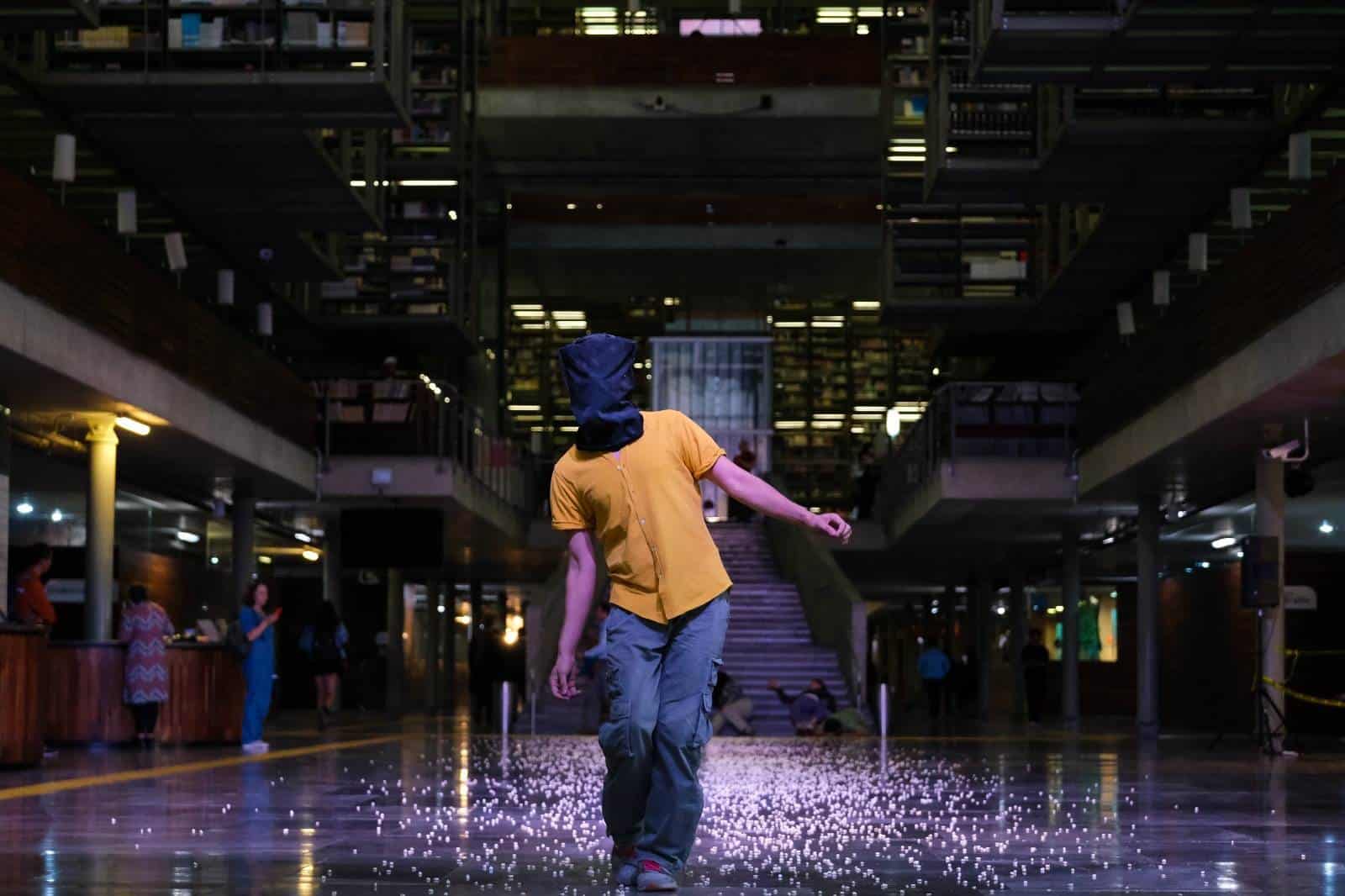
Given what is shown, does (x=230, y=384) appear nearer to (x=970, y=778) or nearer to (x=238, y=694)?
(x=238, y=694)

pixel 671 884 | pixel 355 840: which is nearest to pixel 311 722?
pixel 355 840

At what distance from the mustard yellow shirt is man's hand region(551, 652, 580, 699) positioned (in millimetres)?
214

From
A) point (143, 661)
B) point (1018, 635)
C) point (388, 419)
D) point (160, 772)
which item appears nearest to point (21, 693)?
point (160, 772)

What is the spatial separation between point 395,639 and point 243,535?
11340mm

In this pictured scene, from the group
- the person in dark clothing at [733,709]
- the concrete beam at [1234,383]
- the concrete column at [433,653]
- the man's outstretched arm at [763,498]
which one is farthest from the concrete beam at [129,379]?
the concrete column at [433,653]

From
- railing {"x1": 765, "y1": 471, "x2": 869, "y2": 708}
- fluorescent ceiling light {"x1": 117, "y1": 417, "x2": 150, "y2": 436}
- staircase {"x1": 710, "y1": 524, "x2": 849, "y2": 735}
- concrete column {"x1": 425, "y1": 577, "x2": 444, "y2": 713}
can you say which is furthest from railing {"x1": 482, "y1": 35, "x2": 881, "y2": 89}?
fluorescent ceiling light {"x1": 117, "y1": 417, "x2": 150, "y2": 436}

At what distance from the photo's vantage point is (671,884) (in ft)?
17.8

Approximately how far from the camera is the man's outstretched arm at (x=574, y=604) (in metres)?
5.59

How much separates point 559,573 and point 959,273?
6.86 meters

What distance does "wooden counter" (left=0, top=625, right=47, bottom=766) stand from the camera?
1366 cm

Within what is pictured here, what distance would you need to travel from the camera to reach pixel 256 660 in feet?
58.6

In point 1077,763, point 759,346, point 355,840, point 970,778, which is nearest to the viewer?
point 355,840

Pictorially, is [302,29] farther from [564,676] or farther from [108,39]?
[564,676]

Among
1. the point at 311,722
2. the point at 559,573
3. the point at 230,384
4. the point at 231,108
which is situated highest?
the point at 231,108
